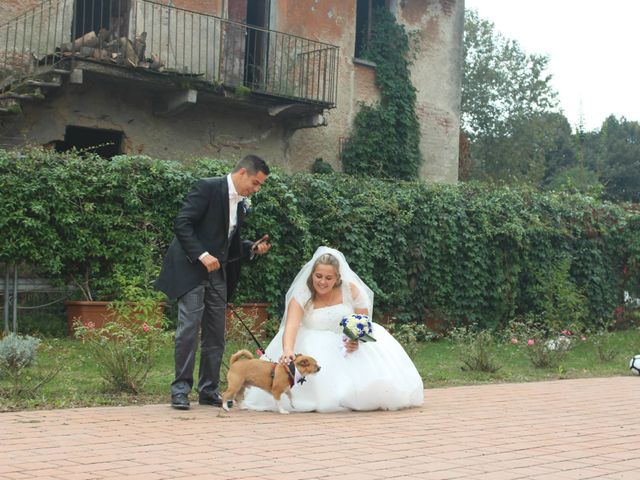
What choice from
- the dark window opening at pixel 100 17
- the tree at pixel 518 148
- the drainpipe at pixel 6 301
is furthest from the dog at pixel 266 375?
the tree at pixel 518 148

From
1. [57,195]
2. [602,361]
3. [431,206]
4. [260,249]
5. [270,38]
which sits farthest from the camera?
[270,38]

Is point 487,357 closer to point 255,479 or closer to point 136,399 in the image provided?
point 136,399

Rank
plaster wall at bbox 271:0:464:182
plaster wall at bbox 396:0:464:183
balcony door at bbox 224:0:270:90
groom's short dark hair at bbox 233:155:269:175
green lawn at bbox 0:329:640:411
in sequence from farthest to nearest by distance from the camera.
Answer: plaster wall at bbox 396:0:464:183 → plaster wall at bbox 271:0:464:182 → balcony door at bbox 224:0:270:90 → green lawn at bbox 0:329:640:411 → groom's short dark hair at bbox 233:155:269:175

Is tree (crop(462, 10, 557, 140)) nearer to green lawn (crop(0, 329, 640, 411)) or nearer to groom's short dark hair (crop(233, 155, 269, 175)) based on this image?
green lawn (crop(0, 329, 640, 411))

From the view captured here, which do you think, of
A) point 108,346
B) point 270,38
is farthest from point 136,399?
point 270,38

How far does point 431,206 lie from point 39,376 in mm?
8893

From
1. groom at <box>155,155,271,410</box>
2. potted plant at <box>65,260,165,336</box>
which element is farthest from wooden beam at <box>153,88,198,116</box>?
groom at <box>155,155,271,410</box>

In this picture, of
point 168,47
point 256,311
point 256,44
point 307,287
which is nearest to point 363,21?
point 256,44

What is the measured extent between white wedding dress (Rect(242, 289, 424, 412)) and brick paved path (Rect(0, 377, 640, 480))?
0.19m

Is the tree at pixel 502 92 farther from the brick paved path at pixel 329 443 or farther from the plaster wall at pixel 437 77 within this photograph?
the brick paved path at pixel 329 443

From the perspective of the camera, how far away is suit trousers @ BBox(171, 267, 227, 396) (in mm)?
7566

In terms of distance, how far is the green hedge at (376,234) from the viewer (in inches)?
489

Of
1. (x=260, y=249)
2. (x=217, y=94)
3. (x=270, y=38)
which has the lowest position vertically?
(x=260, y=249)

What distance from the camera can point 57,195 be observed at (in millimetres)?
12336
